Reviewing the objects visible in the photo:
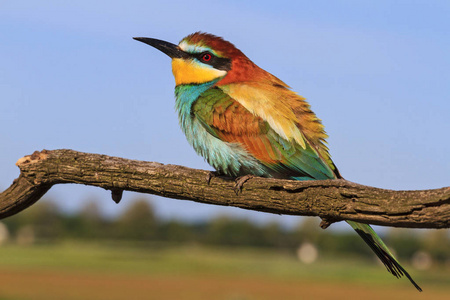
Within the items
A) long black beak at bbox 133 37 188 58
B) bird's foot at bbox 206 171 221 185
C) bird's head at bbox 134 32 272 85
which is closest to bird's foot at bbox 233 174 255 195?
bird's foot at bbox 206 171 221 185

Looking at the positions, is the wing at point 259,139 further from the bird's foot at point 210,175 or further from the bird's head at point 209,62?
the bird's foot at point 210,175

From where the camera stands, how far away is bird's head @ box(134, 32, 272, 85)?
14.9 ft

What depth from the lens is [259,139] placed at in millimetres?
4312

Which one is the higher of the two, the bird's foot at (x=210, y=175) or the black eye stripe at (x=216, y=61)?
the black eye stripe at (x=216, y=61)

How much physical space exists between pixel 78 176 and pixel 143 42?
144 centimetres

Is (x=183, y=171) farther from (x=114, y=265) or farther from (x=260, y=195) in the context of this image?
(x=114, y=265)

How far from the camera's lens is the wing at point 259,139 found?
4.21 metres

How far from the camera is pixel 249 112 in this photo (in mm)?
4363

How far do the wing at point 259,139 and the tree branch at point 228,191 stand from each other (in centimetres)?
39

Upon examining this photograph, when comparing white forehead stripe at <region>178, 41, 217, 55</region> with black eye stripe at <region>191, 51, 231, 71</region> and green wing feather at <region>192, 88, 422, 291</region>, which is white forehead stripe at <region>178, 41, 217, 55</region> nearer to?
black eye stripe at <region>191, 51, 231, 71</region>

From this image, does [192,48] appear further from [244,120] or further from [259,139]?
[259,139]

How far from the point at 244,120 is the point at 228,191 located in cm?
66

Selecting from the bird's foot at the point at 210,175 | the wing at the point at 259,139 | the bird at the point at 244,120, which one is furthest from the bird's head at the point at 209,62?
the bird's foot at the point at 210,175

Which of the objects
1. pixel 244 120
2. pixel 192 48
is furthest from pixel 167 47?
pixel 244 120
